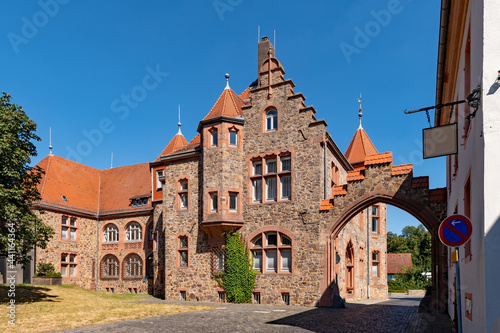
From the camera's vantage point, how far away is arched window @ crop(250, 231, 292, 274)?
854 inches

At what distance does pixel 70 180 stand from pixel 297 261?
877 inches

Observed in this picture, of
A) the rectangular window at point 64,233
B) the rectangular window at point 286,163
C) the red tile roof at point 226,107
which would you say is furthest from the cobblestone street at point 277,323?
the rectangular window at point 64,233

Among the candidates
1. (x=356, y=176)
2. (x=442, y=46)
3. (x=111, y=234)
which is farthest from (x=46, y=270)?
(x=442, y=46)

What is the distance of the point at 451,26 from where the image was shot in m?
10.1

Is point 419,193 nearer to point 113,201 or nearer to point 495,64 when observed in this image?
point 495,64

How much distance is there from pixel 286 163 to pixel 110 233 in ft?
60.7

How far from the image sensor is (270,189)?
23.0 meters

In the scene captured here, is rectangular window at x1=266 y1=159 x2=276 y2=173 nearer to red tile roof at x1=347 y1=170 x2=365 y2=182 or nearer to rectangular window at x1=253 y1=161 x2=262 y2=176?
rectangular window at x1=253 y1=161 x2=262 y2=176

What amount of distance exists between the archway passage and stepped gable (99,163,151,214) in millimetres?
16809

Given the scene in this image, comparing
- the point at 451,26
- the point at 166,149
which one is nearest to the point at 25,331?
the point at 451,26

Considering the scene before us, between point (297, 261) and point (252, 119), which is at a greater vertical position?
point (252, 119)

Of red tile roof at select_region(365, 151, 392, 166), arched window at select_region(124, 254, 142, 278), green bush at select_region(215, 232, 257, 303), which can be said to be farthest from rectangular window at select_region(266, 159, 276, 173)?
arched window at select_region(124, 254, 142, 278)

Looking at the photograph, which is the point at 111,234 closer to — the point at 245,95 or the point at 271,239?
the point at 245,95

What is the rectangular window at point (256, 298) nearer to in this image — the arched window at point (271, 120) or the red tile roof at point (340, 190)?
the red tile roof at point (340, 190)
